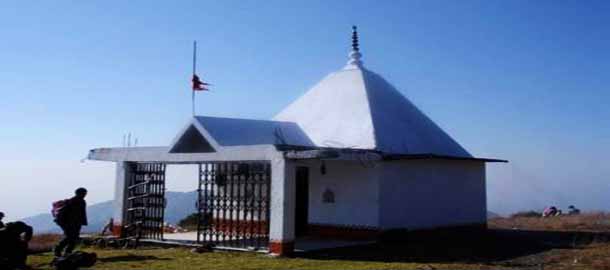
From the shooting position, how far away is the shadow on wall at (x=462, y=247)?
1318 cm

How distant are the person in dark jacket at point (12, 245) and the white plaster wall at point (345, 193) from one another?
6920mm

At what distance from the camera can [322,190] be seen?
1716cm

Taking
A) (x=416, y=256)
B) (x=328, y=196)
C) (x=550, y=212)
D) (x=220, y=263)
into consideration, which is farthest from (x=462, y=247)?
(x=550, y=212)

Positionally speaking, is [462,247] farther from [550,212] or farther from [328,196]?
[550,212]

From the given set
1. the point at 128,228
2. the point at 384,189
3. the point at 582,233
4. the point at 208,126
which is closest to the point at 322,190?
the point at 384,189

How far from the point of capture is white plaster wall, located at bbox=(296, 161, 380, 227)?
52.3ft

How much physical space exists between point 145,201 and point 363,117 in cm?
629

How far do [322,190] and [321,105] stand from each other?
3.02 meters

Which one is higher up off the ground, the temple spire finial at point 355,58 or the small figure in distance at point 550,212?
the temple spire finial at point 355,58

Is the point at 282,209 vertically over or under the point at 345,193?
under

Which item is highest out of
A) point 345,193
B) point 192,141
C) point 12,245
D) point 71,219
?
point 192,141

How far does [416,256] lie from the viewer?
44.1 ft

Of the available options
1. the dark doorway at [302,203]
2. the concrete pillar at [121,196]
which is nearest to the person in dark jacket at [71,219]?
the concrete pillar at [121,196]

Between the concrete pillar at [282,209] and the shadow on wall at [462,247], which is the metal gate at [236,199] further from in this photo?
the shadow on wall at [462,247]
